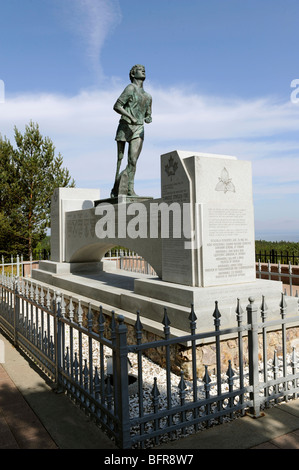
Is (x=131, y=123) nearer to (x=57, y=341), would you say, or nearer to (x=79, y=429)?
(x=57, y=341)

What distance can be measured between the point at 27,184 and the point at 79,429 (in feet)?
58.3

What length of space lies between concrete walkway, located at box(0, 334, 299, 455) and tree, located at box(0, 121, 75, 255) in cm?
1590

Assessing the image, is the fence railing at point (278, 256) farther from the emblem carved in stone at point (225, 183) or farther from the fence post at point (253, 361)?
the fence post at point (253, 361)

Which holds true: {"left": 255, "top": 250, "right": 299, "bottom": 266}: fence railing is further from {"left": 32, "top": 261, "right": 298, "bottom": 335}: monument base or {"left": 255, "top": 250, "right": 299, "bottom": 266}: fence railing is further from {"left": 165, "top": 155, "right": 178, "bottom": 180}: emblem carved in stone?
{"left": 165, "top": 155, "right": 178, "bottom": 180}: emblem carved in stone

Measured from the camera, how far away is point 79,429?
129 inches

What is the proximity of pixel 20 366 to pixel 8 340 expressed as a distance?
5.03 feet

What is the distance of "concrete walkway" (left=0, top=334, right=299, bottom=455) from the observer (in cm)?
300

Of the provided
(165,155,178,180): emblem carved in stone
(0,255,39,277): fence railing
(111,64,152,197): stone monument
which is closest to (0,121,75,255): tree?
(0,255,39,277): fence railing

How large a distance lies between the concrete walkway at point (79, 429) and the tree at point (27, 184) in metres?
15.9

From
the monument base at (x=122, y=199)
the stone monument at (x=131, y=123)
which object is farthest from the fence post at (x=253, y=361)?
the stone monument at (x=131, y=123)

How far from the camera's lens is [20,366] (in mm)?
5133

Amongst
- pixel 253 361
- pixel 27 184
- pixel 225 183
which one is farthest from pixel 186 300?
pixel 27 184
